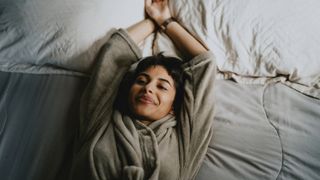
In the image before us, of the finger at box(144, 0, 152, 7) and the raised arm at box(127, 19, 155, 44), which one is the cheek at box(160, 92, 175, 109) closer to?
the raised arm at box(127, 19, 155, 44)

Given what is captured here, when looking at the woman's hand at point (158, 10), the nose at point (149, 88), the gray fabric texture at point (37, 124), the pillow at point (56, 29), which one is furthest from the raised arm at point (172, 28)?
the gray fabric texture at point (37, 124)

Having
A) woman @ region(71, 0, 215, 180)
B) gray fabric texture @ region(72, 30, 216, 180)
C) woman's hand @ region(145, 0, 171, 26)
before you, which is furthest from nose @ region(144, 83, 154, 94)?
woman's hand @ region(145, 0, 171, 26)

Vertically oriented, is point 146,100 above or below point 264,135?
above

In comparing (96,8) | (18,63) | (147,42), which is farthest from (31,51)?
(147,42)

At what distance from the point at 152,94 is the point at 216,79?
32 centimetres

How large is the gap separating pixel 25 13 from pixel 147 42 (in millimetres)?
490

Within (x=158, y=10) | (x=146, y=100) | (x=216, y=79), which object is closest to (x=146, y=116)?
(x=146, y=100)

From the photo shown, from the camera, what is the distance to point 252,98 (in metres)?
1.14

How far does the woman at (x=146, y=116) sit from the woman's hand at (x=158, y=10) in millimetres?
104

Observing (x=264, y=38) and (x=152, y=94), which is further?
(x=264, y=38)

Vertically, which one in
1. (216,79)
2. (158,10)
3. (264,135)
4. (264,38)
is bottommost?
(264,135)

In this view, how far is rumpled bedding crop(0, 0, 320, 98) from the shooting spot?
1.16m

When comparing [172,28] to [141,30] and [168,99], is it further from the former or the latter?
[168,99]

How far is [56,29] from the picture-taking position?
48.7 inches
